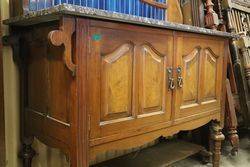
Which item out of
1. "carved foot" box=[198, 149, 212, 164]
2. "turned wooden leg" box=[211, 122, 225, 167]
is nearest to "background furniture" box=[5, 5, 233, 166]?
"turned wooden leg" box=[211, 122, 225, 167]

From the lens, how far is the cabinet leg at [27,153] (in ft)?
3.99

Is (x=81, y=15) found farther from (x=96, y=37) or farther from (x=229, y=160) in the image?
(x=229, y=160)

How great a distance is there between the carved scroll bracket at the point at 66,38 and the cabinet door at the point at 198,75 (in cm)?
56

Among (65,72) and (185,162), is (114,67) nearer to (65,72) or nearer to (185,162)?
(65,72)

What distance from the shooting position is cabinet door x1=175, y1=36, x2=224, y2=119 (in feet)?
4.05

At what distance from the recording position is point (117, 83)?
98 cm

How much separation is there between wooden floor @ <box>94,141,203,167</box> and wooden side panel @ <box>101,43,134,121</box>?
0.58 meters

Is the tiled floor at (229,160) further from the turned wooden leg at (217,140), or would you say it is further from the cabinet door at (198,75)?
the cabinet door at (198,75)

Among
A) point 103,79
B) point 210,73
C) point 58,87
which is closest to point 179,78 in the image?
point 210,73

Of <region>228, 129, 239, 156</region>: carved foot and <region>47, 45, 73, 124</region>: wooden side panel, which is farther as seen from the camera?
<region>228, 129, 239, 156</region>: carved foot

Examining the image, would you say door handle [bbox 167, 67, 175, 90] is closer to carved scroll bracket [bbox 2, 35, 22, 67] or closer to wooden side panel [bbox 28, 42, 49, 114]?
wooden side panel [bbox 28, 42, 49, 114]

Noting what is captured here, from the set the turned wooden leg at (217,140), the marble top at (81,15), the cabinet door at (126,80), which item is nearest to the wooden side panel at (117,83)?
the cabinet door at (126,80)

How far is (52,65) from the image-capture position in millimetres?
985

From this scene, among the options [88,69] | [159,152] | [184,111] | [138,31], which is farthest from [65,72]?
[159,152]
